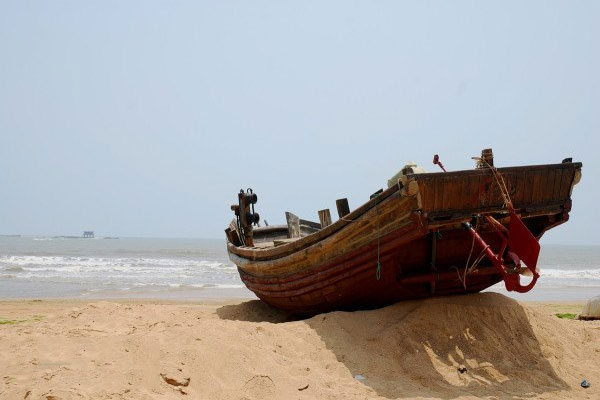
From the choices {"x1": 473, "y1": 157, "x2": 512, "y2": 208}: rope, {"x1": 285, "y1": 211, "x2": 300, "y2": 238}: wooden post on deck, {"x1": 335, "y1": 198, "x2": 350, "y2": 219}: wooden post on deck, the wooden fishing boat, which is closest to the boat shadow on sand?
the wooden fishing boat

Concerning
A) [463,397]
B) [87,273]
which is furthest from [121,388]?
[87,273]

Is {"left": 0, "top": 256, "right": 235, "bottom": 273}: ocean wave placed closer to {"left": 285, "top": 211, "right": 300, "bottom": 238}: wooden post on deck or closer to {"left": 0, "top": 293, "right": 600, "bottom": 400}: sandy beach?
{"left": 285, "top": 211, "right": 300, "bottom": 238}: wooden post on deck

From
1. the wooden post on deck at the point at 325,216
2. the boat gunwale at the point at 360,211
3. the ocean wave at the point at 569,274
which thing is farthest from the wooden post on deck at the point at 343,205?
the ocean wave at the point at 569,274

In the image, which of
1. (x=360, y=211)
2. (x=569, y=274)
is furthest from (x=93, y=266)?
(x=569, y=274)

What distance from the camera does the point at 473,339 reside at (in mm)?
5227

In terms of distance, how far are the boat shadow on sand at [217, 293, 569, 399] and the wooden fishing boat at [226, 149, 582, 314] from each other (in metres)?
0.34

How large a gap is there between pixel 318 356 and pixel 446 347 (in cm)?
139

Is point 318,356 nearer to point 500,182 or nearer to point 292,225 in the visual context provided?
point 500,182

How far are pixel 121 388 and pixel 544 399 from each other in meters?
3.57

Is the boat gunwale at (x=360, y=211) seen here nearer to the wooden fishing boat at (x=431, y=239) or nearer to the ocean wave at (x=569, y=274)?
the wooden fishing boat at (x=431, y=239)

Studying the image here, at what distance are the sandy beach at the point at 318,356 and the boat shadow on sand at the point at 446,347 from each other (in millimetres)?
13

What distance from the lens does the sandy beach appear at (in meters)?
3.78

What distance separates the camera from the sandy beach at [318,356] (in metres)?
3.78

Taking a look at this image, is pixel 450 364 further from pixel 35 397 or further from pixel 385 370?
pixel 35 397
